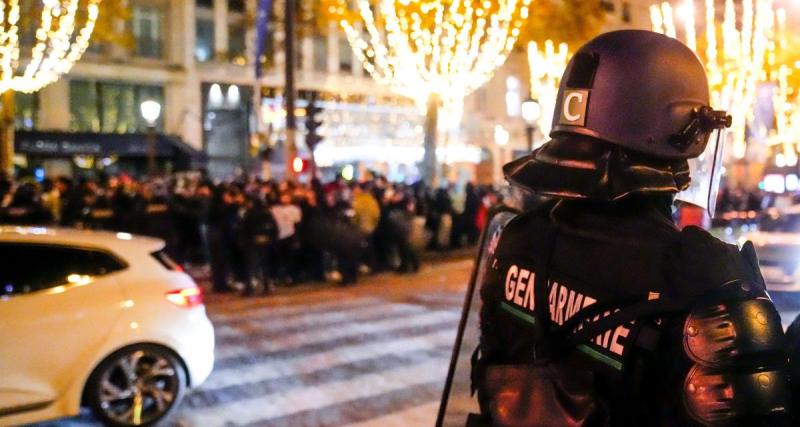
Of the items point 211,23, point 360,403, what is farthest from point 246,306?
point 211,23

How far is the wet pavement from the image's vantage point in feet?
19.9

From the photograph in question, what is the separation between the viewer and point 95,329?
17.8ft

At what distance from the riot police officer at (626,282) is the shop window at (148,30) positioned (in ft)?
105

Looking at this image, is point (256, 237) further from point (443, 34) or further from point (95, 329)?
point (443, 34)

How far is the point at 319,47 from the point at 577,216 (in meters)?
36.2

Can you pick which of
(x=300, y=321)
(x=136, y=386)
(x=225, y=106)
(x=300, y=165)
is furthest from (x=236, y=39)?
(x=136, y=386)

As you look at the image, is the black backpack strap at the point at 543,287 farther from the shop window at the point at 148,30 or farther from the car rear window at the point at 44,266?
the shop window at the point at 148,30

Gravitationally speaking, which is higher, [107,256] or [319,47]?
[319,47]

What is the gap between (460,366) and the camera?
229 inches

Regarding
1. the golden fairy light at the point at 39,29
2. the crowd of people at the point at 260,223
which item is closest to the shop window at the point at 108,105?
the golden fairy light at the point at 39,29

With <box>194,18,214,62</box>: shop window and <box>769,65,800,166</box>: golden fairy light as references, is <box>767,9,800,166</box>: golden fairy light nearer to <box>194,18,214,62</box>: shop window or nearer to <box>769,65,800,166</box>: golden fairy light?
<box>769,65,800,166</box>: golden fairy light

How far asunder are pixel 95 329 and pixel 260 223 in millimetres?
6652

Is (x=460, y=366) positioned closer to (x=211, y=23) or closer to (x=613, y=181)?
(x=613, y=181)

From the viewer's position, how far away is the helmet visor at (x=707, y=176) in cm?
201
